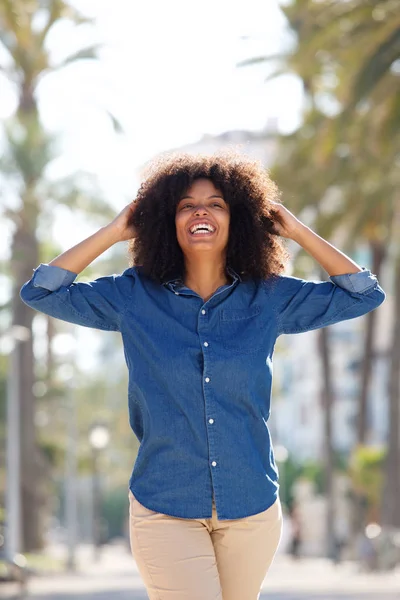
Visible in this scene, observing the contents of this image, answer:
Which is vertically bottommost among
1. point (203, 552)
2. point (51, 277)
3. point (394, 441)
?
point (394, 441)

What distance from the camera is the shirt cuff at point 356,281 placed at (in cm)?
478

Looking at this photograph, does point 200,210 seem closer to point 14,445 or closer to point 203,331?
point 203,331

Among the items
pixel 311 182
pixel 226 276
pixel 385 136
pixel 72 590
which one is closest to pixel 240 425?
pixel 226 276

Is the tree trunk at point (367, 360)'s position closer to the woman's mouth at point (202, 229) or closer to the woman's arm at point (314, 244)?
the woman's arm at point (314, 244)

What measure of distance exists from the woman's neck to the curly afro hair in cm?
3

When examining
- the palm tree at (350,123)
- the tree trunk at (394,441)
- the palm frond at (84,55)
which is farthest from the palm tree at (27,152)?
the tree trunk at (394,441)

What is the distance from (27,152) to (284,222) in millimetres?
21988

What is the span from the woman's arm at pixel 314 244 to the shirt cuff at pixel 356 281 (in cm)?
3

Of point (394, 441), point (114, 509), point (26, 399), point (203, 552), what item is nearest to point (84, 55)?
point (26, 399)

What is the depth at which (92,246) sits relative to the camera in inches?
187

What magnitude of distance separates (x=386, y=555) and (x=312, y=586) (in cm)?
610

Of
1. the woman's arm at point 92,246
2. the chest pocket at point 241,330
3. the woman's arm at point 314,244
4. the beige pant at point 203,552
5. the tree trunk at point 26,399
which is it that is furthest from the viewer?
the tree trunk at point 26,399

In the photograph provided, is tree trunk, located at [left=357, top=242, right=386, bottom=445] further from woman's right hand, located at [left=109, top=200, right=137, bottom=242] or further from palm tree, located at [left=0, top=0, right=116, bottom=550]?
woman's right hand, located at [left=109, top=200, right=137, bottom=242]

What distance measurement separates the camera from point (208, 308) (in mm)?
4457
